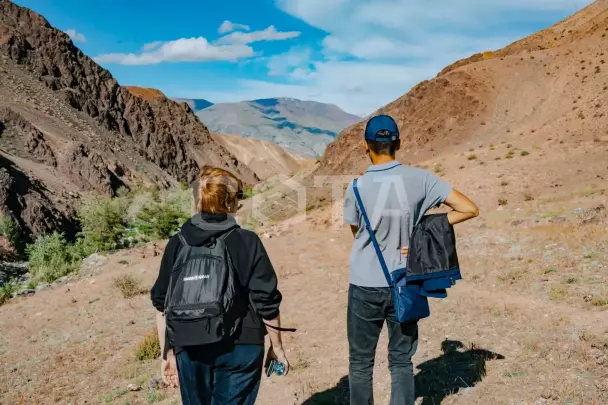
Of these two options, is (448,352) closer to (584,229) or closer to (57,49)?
(584,229)

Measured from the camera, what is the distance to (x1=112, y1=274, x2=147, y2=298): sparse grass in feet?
34.6

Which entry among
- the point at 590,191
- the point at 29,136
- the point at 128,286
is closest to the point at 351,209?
the point at 128,286

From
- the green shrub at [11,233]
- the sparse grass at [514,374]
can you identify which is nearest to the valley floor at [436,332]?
the sparse grass at [514,374]

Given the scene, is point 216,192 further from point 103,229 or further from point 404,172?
point 103,229

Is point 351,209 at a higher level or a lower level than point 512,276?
higher

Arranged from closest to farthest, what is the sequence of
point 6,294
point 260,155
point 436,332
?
1. point 436,332
2. point 6,294
3. point 260,155

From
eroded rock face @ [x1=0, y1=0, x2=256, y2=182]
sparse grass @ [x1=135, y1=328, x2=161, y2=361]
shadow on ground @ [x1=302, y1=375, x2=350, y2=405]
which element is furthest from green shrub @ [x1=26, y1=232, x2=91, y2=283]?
eroded rock face @ [x1=0, y1=0, x2=256, y2=182]

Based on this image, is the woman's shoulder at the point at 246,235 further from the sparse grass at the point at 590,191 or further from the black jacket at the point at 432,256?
the sparse grass at the point at 590,191

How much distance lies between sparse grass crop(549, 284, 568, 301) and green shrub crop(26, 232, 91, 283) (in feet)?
43.1

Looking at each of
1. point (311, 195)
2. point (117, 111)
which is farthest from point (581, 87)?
point (117, 111)

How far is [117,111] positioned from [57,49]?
7.90m

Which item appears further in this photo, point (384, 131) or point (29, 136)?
point (29, 136)

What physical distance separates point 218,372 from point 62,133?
38.2 m

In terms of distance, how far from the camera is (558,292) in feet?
22.4
